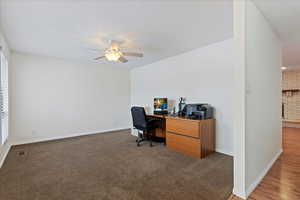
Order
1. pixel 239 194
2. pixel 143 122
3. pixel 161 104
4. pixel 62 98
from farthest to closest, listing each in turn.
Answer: pixel 62 98 → pixel 161 104 → pixel 143 122 → pixel 239 194

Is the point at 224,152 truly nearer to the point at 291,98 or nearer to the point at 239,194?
the point at 239,194

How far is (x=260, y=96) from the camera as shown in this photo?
2.06 m

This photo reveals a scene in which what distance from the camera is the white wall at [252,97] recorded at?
1.64 meters

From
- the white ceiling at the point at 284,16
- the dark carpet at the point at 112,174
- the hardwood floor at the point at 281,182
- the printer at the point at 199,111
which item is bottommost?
the dark carpet at the point at 112,174

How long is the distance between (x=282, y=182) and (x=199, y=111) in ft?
5.28

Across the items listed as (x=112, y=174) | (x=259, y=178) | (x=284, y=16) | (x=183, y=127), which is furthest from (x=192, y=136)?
(x=284, y=16)

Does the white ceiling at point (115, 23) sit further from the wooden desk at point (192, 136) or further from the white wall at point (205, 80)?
the wooden desk at point (192, 136)

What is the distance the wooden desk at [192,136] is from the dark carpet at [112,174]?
0.52ft

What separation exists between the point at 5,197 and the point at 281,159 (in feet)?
14.1

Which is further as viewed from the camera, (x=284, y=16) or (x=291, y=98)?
(x=291, y=98)

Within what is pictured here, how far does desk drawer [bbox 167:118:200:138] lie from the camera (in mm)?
2905

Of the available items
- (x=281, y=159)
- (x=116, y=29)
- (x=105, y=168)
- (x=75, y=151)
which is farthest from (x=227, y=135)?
(x=75, y=151)

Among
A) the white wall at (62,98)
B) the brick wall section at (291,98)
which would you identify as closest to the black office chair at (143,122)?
the white wall at (62,98)

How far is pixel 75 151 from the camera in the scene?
332 cm
